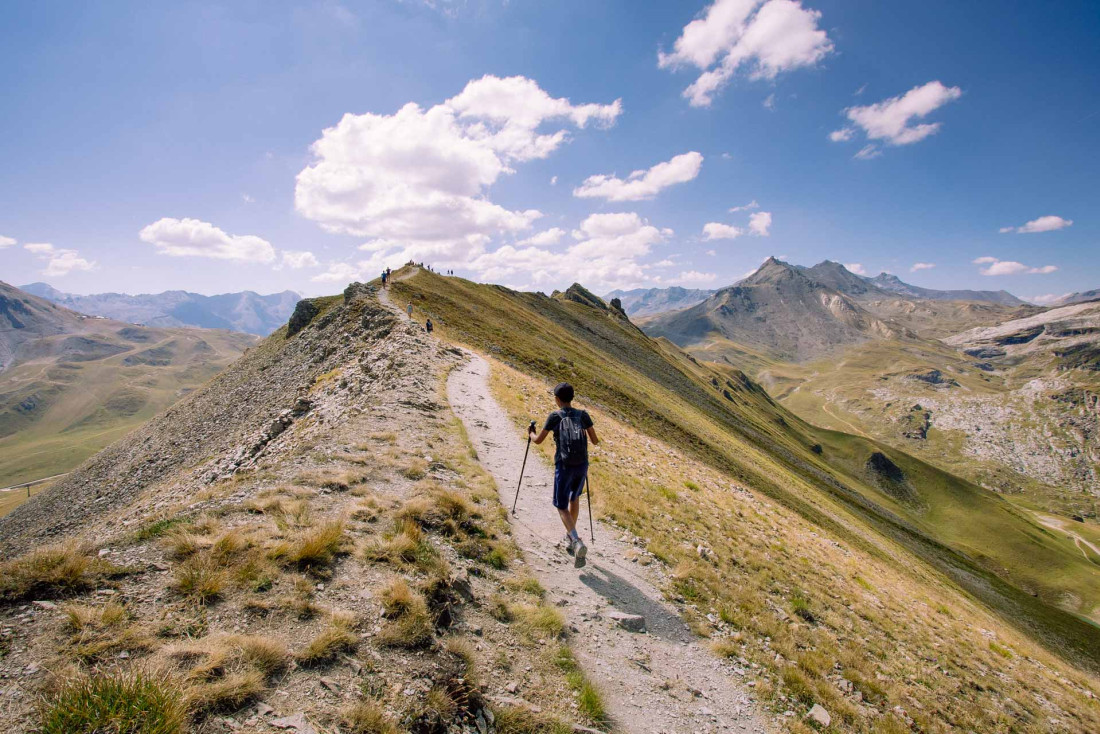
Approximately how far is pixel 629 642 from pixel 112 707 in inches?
287

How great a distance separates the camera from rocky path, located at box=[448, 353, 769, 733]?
6949mm

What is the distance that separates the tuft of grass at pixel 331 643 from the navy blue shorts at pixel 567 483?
16.9 ft

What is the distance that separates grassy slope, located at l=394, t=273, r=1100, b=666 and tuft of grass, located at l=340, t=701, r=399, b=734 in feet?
117

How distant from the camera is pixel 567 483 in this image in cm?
1041

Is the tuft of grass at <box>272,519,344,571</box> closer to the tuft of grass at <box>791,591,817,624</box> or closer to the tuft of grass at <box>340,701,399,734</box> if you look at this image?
the tuft of grass at <box>340,701,399,734</box>

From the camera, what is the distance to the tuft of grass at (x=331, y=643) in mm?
5582

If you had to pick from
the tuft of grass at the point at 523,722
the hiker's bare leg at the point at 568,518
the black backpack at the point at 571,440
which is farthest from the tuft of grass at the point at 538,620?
the black backpack at the point at 571,440

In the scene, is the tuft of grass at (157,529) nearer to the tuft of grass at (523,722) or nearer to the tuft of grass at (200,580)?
the tuft of grass at (200,580)

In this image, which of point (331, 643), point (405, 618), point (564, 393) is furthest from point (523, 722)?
point (564, 393)

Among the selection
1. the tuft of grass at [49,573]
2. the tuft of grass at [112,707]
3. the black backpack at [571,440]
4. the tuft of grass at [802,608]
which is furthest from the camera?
the tuft of grass at [802,608]

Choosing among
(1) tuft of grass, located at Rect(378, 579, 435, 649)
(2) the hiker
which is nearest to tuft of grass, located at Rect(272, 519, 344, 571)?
(1) tuft of grass, located at Rect(378, 579, 435, 649)

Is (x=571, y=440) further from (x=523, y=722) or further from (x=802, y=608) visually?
(x=802, y=608)

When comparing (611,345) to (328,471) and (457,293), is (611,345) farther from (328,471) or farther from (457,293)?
(328,471)

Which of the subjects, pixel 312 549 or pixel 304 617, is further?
pixel 312 549
